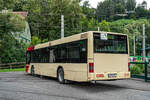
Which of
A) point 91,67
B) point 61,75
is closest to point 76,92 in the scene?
point 91,67

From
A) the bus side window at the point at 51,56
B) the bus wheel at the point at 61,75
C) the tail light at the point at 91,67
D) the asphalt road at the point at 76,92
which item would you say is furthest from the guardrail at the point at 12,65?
the tail light at the point at 91,67

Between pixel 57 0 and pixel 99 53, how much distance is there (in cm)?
3323

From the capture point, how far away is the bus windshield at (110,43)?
953cm

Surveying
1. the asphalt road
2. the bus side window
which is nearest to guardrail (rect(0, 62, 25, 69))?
the bus side window

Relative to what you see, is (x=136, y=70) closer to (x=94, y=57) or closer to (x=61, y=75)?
(x=61, y=75)

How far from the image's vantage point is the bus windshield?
9531 mm

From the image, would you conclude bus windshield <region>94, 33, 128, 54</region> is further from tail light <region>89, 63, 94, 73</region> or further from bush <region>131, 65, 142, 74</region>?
bush <region>131, 65, 142, 74</region>

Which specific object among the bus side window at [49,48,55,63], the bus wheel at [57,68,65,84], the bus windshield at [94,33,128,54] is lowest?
the bus wheel at [57,68,65,84]

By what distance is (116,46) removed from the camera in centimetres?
1010

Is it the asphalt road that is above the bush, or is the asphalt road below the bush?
→ below

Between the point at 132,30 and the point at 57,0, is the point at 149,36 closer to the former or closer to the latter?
the point at 132,30

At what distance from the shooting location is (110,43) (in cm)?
989

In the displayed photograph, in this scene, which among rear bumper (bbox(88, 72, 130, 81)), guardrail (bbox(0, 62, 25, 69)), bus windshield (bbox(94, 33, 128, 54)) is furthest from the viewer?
guardrail (bbox(0, 62, 25, 69))

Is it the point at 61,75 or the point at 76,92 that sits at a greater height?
the point at 61,75
